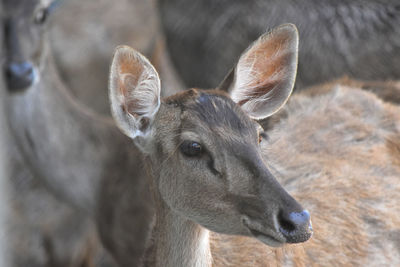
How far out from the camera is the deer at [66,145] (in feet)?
16.0

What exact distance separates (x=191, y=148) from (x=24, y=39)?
251cm

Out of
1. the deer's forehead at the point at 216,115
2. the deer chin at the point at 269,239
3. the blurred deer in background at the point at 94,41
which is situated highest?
the deer's forehead at the point at 216,115

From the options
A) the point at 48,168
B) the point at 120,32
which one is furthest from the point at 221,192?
the point at 120,32

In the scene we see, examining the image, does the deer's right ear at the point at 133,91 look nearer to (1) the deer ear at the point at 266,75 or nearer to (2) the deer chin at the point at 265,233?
(1) the deer ear at the point at 266,75

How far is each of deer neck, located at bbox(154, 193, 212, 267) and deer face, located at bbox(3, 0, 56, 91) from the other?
7.01 feet

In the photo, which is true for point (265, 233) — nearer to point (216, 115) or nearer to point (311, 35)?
point (216, 115)

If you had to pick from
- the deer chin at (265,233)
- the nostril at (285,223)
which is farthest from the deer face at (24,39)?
the nostril at (285,223)

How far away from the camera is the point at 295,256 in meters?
3.26

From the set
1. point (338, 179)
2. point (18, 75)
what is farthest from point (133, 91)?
point (18, 75)

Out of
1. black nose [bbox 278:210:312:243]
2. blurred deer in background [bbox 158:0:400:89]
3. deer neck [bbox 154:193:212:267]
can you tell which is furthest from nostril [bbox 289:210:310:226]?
blurred deer in background [bbox 158:0:400:89]

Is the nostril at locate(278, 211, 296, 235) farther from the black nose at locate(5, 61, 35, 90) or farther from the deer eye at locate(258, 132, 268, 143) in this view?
the black nose at locate(5, 61, 35, 90)

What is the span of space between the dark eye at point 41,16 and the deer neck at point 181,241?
8.14ft

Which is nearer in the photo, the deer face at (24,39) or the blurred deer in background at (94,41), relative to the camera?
the deer face at (24,39)

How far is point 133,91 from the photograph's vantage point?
3.06m
